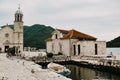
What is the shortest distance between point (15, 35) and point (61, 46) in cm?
1504

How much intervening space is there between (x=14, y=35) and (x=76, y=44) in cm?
2039

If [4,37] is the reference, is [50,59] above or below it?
below

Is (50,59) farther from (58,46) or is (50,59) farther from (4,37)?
(4,37)

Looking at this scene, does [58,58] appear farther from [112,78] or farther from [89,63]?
[112,78]

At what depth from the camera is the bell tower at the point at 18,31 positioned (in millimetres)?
69125

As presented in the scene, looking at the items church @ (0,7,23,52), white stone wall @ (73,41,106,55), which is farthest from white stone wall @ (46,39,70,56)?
church @ (0,7,23,52)

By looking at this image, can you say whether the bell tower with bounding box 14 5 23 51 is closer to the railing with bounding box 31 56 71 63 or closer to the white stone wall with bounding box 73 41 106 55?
the railing with bounding box 31 56 71 63

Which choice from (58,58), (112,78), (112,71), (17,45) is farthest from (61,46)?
(112,78)

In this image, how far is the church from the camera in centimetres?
6925

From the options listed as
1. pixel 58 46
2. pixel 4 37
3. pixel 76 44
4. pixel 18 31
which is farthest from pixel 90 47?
pixel 4 37

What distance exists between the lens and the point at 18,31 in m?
69.6

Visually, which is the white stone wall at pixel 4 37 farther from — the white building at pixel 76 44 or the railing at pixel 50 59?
the railing at pixel 50 59

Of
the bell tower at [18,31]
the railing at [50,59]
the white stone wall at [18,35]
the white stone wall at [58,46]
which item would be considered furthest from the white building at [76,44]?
the bell tower at [18,31]

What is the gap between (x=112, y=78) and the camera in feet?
100
